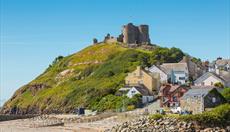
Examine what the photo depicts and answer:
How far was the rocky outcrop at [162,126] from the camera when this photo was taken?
46.9 meters

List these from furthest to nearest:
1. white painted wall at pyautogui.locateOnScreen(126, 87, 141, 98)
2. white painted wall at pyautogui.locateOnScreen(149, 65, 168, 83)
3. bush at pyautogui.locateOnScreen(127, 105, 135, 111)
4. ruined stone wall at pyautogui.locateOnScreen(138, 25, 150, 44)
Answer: ruined stone wall at pyautogui.locateOnScreen(138, 25, 150, 44)
white painted wall at pyautogui.locateOnScreen(149, 65, 168, 83)
white painted wall at pyautogui.locateOnScreen(126, 87, 141, 98)
bush at pyautogui.locateOnScreen(127, 105, 135, 111)

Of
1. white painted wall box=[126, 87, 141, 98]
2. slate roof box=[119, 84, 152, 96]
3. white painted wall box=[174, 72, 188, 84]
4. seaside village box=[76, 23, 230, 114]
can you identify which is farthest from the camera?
white painted wall box=[174, 72, 188, 84]

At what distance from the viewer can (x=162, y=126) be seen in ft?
157

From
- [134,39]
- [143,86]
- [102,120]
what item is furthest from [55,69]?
[102,120]

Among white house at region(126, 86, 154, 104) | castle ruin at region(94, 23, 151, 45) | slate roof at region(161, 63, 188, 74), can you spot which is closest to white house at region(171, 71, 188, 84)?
slate roof at region(161, 63, 188, 74)

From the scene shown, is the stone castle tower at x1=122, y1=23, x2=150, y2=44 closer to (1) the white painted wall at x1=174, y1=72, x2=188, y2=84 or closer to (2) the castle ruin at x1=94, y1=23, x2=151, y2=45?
(2) the castle ruin at x1=94, y1=23, x2=151, y2=45

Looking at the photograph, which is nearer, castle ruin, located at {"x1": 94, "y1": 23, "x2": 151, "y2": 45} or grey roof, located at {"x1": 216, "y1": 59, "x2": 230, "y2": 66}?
grey roof, located at {"x1": 216, "y1": 59, "x2": 230, "y2": 66}

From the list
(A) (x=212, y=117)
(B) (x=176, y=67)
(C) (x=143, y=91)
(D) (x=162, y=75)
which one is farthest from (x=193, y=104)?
(B) (x=176, y=67)

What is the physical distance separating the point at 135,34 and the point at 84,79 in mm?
27525

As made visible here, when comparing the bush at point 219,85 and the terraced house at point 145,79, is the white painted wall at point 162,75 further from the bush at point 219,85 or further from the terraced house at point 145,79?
the bush at point 219,85

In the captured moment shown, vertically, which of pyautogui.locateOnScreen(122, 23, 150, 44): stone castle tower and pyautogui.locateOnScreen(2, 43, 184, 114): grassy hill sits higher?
pyautogui.locateOnScreen(122, 23, 150, 44): stone castle tower

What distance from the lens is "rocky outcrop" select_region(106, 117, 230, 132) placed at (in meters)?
46.9

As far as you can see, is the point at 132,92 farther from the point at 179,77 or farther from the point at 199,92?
the point at 199,92

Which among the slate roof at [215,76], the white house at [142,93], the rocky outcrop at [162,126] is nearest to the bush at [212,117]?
the rocky outcrop at [162,126]
